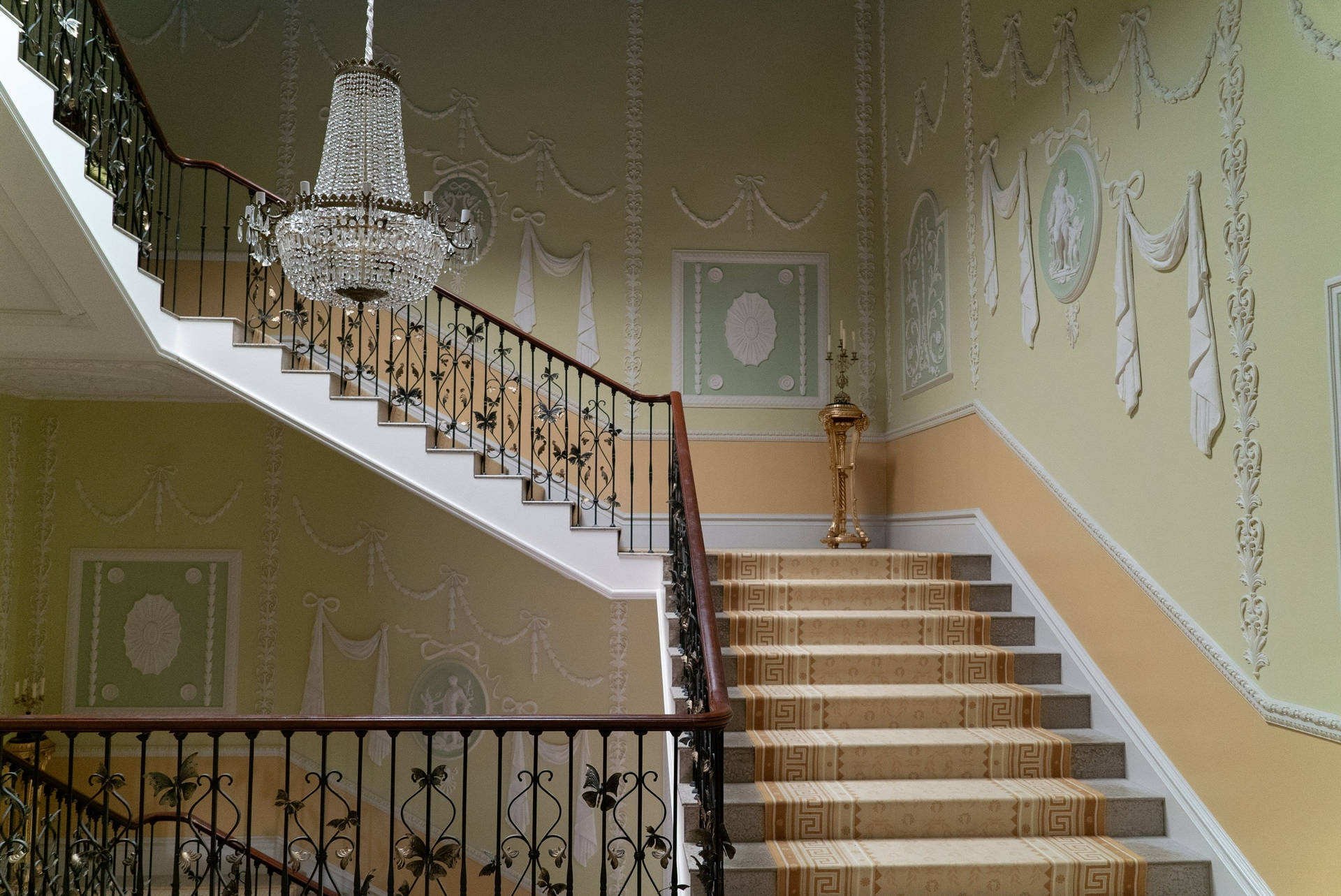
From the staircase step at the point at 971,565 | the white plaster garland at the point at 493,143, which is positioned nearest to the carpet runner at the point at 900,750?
the staircase step at the point at 971,565

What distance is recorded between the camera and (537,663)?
7.53 m

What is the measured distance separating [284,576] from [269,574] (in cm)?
11

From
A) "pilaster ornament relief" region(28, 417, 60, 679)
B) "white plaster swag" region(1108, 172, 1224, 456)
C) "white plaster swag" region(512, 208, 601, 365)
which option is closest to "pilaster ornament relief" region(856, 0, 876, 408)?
"white plaster swag" region(512, 208, 601, 365)

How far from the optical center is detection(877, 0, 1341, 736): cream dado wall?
10.1ft

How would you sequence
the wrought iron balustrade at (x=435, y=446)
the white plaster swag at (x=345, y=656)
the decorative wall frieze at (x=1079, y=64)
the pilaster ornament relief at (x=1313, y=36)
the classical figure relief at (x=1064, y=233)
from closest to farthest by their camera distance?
the pilaster ornament relief at (x=1313, y=36), the decorative wall frieze at (x=1079, y=64), the classical figure relief at (x=1064, y=233), the wrought iron balustrade at (x=435, y=446), the white plaster swag at (x=345, y=656)

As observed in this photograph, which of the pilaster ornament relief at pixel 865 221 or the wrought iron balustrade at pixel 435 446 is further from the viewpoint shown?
the pilaster ornament relief at pixel 865 221

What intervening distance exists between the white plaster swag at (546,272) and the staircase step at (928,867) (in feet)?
15.7

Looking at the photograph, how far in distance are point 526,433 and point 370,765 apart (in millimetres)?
2854

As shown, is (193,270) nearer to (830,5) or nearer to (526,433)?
(526,433)

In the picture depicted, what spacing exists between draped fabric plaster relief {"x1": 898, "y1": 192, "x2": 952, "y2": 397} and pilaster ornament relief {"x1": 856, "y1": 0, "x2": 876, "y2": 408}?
Result: 20.0 inches

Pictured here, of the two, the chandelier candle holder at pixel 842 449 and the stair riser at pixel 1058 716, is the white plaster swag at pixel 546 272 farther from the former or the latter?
the stair riser at pixel 1058 716

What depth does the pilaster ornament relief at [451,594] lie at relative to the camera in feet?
24.7

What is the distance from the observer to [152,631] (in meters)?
7.46

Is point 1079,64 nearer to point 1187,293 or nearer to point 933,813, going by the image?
point 1187,293
